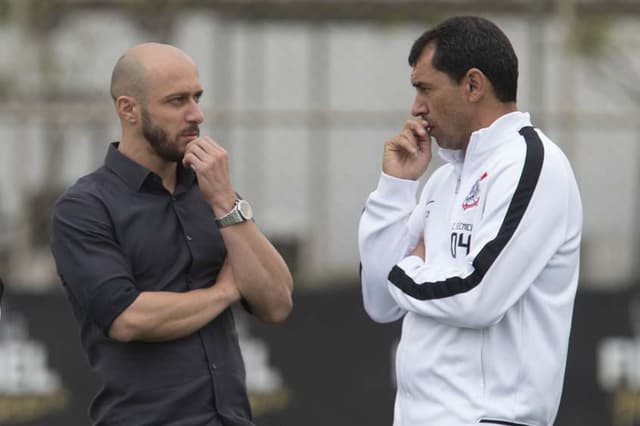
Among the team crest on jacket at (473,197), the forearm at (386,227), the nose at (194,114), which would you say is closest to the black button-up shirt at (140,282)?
the nose at (194,114)

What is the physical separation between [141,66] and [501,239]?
1293 millimetres

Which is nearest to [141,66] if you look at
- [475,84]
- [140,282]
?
[140,282]

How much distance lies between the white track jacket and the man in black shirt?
565 millimetres

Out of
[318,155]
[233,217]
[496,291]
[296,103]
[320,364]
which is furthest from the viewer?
[296,103]

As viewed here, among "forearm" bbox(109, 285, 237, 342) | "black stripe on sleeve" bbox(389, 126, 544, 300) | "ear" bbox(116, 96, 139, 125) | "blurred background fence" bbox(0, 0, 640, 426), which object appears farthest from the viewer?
"blurred background fence" bbox(0, 0, 640, 426)

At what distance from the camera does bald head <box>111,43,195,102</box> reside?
448 cm

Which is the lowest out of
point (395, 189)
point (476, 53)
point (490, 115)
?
point (395, 189)

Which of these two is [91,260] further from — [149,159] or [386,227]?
[386,227]

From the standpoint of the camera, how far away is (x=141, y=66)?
4.49m

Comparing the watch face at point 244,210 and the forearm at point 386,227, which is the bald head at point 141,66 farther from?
the forearm at point 386,227

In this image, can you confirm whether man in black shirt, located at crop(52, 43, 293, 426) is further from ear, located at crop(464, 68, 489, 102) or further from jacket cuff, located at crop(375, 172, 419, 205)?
ear, located at crop(464, 68, 489, 102)

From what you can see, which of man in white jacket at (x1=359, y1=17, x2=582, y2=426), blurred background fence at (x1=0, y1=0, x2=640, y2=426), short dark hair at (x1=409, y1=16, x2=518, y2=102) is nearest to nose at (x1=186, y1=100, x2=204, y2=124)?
man in white jacket at (x1=359, y1=17, x2=582, y2=426)

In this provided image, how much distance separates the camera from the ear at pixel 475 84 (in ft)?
13.7

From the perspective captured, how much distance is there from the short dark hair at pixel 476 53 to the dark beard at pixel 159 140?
2.90 ft
